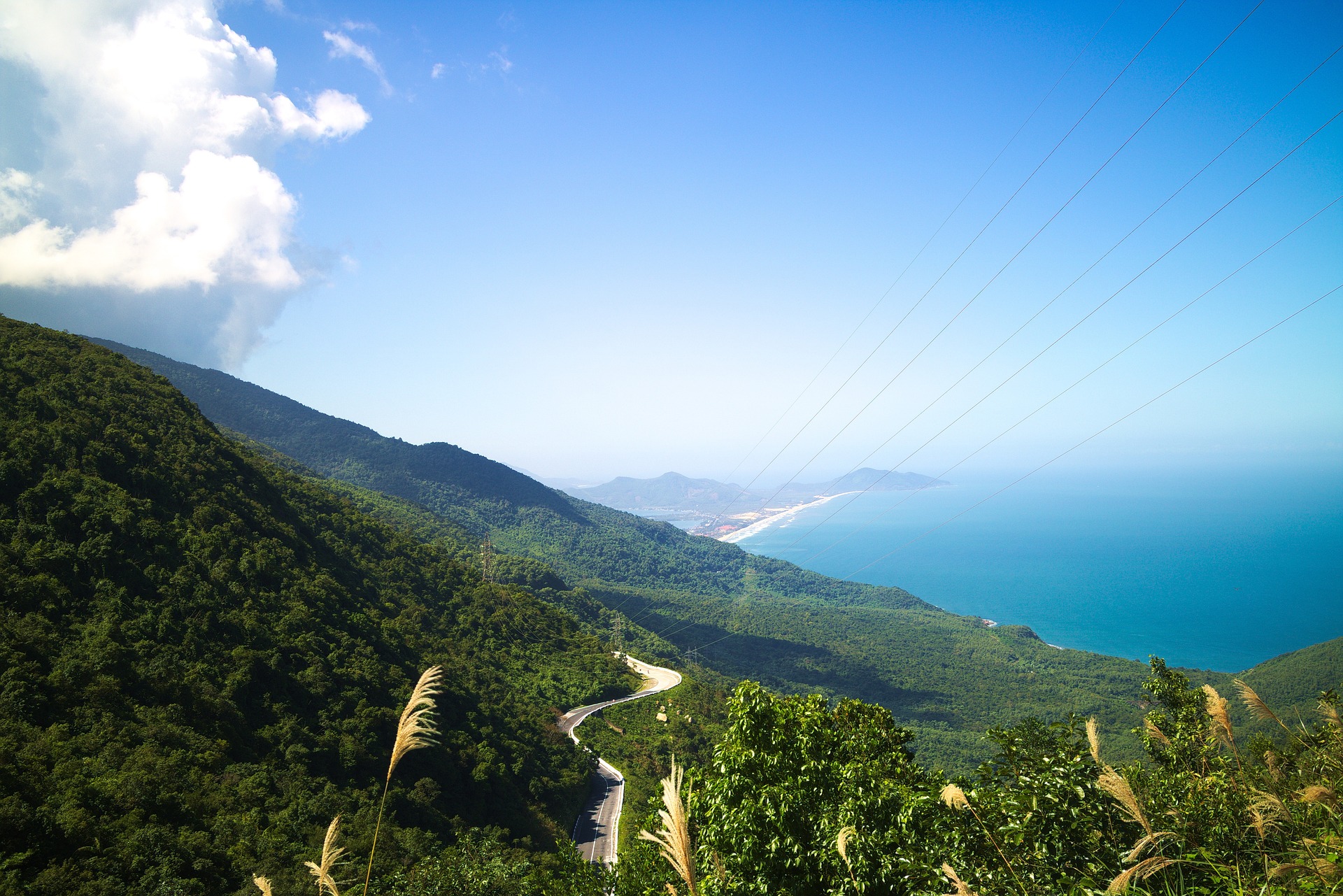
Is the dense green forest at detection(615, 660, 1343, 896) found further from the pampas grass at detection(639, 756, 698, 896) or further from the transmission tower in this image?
the transmission tower


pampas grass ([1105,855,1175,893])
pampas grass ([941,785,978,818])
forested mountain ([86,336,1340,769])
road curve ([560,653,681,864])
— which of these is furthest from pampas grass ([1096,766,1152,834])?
forested mountain ([86,336,1340,769])

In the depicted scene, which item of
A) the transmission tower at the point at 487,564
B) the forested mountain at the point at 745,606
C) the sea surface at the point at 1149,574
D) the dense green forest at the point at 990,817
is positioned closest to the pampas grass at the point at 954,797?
the dense green forest at the point at 990,817

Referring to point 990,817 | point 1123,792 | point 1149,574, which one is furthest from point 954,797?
point 1149,574

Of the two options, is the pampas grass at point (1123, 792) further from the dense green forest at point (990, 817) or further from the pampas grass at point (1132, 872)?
the pampas grass at point (1132, 872)

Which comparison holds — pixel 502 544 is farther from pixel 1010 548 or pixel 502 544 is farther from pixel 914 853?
pixel 1010 548

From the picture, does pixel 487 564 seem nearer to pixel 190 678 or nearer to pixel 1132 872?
pixel 190 678

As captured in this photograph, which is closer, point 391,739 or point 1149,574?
point 391,739

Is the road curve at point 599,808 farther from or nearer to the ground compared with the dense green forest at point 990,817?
nearer to the ground
